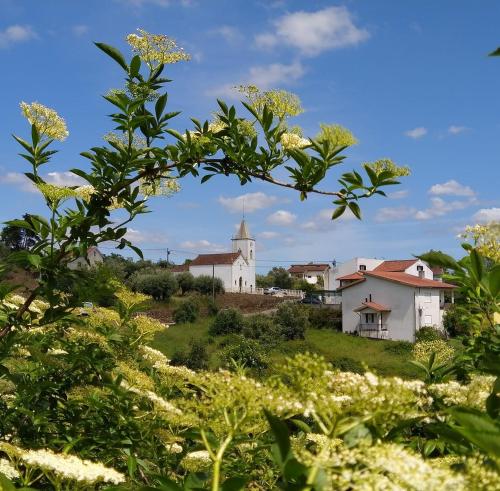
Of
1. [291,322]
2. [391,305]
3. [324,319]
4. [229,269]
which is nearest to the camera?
[291,322]

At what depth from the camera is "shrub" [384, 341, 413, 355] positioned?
4491cm

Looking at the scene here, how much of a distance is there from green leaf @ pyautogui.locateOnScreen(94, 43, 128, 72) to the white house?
51.1m

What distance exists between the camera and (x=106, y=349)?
335 centimetres

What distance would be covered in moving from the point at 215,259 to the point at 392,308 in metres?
40.4

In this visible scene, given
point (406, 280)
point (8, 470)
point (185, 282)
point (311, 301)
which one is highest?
point (185, 282)

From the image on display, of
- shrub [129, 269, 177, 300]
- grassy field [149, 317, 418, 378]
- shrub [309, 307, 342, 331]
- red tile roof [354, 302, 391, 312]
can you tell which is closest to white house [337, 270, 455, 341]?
red tile roof [354, 302, 391, 312]

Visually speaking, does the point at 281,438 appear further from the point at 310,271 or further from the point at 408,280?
the point at 310,271

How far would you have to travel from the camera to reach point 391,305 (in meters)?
53.6

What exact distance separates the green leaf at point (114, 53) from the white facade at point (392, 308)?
51.0 meters

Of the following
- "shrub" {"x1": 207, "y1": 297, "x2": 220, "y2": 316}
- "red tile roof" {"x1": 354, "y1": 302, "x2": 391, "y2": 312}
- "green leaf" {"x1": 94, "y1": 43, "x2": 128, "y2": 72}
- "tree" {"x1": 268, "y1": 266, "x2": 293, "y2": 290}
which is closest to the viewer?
"green leaf" {"x1": 94, "y1": 43, "x2": 128, "y2": 72}

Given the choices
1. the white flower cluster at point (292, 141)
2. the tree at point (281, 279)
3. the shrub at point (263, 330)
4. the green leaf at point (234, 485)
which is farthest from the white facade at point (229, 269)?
the green leaf at point (234, 485)

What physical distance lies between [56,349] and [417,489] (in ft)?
10.0

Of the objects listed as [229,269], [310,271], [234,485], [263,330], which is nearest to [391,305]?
[263,330]

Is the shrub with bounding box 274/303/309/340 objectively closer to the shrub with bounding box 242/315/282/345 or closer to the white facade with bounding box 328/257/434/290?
the shrub with bounding box 242/315/282/345
